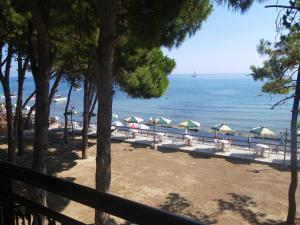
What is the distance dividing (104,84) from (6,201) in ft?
14.5

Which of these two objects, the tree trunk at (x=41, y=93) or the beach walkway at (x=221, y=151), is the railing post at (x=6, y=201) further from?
the beach walkway at (x=221, y=151)

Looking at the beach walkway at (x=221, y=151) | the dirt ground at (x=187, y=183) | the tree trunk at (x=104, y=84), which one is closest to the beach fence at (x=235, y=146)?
the beach walkway at (x=221, y=151)

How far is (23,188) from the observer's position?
12.1 meters

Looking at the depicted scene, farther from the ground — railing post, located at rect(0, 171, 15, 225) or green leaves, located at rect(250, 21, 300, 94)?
green leaves, located at rect(250, 21, 300, 94)

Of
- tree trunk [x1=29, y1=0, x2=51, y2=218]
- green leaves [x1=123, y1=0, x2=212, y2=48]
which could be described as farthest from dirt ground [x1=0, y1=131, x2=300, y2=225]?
green leaves [x1=123, y1=0, x2=212, y2=48]

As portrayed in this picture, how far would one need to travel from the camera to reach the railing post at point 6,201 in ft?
6.62

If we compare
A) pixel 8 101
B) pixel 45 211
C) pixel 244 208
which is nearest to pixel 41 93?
pixel 45 211

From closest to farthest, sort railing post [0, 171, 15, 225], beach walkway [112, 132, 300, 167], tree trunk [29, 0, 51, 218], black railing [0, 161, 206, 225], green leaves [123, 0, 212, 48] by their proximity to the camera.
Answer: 1. black railing [0, 161, 206, 225]
2. railing post [0, 171, 15, 225]
3. green leaves [123, 0, 212, 48]
4. tree trunk [29, 0, 51, 218]
5. beach walkway [112, 132, 300, 167]

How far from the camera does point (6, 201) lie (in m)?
2.10

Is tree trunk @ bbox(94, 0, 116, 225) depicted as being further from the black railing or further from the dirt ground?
the black railing

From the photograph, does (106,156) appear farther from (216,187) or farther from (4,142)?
(4,142)

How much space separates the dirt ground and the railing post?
8109 mm

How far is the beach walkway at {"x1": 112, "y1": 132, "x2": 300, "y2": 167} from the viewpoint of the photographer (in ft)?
59.5

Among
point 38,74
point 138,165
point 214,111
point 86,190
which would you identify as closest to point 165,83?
point 138,165
